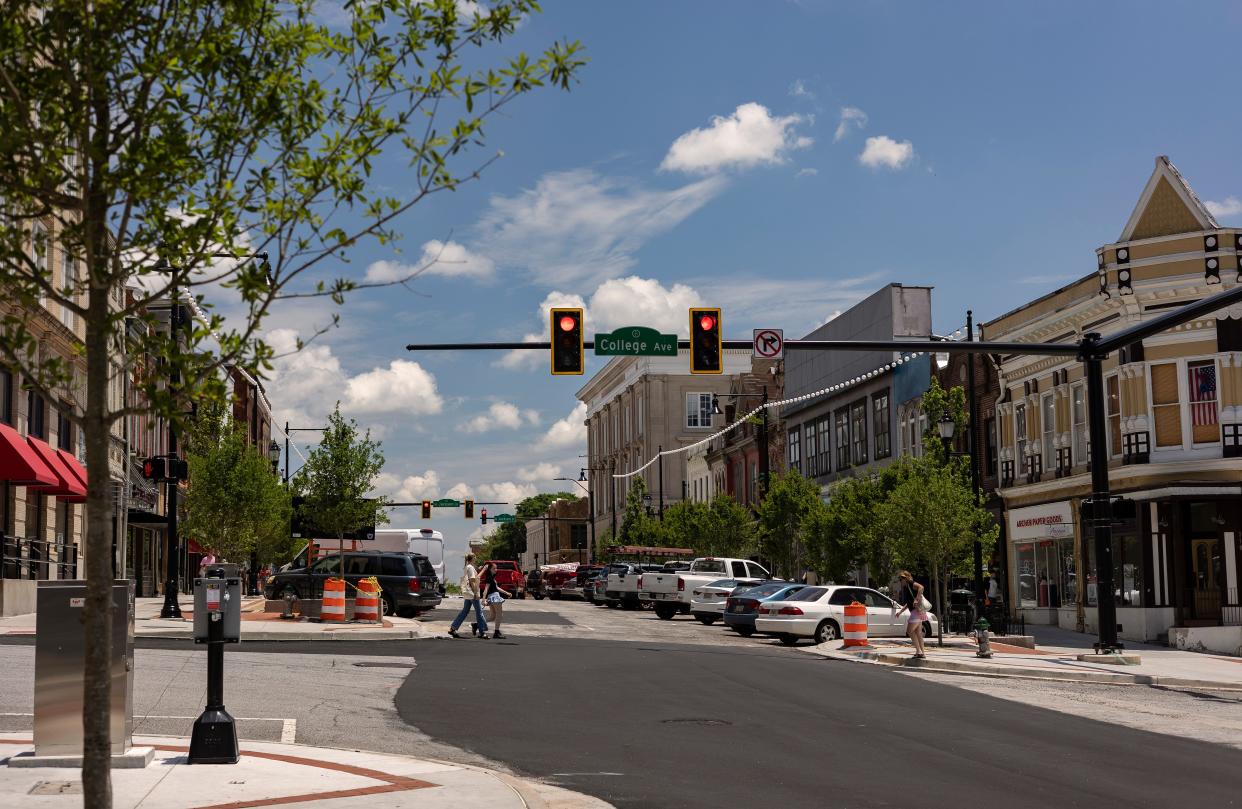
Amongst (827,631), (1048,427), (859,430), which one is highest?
(859,430)

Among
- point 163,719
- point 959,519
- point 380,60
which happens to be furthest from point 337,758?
point 959,519

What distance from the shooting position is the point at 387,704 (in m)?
16.6

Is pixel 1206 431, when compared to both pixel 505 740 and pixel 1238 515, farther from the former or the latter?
pixel 505 740

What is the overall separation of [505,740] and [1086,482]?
27.6 metres

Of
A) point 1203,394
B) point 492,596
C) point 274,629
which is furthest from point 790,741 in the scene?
point 1203,394

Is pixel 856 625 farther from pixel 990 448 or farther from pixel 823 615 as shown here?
pixel 990 448

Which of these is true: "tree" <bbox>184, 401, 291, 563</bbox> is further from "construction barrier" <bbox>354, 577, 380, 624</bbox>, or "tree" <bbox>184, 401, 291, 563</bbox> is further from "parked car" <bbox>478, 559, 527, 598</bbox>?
"parked car" <bbox>478, 559, 527, 598</bbox>

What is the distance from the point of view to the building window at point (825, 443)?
63.9 metres

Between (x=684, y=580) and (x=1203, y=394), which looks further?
(x=684, y=580)

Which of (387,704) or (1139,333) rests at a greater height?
(1139,333)

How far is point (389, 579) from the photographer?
3738 centimetres

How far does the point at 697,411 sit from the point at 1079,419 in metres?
71.2

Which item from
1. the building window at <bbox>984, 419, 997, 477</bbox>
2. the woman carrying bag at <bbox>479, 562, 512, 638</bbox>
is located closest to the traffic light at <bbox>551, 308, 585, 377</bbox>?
the woman carrying bag at <bbox>479, 562, 512, 638</bbox>

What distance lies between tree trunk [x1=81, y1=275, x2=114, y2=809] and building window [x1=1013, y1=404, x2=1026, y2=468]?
38.9m
